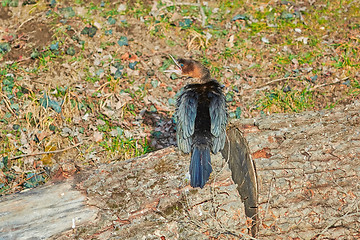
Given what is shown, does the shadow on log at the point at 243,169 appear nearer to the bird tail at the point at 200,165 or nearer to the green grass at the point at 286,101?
the bird tail at the point at 200,165

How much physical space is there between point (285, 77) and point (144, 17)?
277cm

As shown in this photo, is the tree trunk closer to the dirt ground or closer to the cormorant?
the cormorant

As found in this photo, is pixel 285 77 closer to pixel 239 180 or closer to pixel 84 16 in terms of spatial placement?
pixel 239 180

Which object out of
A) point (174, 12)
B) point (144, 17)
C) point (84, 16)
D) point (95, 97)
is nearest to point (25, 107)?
point (95, 97)

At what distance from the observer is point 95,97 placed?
5.96 metres

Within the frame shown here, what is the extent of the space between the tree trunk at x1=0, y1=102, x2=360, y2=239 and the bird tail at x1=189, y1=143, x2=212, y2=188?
3.0 inches

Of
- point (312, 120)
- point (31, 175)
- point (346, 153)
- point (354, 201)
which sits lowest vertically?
point (31, 175)

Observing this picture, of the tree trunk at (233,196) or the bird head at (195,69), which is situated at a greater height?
the bird head at (195,69)

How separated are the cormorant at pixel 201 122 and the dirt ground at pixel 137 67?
116cm

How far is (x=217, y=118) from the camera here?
4.53 meters

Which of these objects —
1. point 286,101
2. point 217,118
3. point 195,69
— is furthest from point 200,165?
point 286,101

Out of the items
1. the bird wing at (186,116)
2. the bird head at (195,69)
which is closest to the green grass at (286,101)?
the bird head at (195,69)

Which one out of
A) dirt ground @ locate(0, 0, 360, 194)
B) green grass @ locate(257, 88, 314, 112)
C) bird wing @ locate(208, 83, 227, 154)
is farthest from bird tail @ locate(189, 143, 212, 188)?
green grass @ locate(257, 88, 314, 112)

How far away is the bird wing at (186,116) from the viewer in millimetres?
4473
